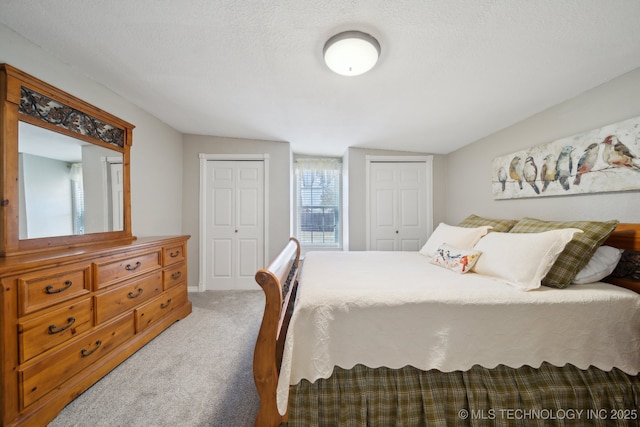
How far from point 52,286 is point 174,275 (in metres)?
1.11

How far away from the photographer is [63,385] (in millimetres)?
1341

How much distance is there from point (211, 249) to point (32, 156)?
2126 millimetres

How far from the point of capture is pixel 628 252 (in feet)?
4.63

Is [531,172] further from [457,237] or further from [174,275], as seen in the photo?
[174,275]

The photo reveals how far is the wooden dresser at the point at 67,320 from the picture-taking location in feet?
3.67

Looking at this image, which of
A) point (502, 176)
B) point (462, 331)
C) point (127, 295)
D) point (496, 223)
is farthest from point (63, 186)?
point (502, 176)

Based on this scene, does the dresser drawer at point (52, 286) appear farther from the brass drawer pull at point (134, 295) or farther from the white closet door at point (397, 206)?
the white closet door at point (397, 206)

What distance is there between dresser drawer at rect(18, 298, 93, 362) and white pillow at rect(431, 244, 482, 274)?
2.59 meters

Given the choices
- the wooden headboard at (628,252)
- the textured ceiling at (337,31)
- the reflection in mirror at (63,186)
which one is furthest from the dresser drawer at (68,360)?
the wooden headboard at (628,252)

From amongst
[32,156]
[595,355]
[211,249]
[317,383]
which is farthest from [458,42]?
[211,249]

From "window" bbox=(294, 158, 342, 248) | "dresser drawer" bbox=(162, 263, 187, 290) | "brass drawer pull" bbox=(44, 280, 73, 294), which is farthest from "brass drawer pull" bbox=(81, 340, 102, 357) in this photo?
"window" bbox=(294, 158, 342, 248)

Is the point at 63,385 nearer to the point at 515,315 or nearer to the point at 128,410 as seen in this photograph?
the point at 128,410

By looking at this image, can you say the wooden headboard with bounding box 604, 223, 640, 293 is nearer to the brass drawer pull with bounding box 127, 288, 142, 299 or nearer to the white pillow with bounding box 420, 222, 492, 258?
the white pillow with bounding box 420, 222, 492, 258

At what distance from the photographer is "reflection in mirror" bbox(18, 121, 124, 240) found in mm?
1460
